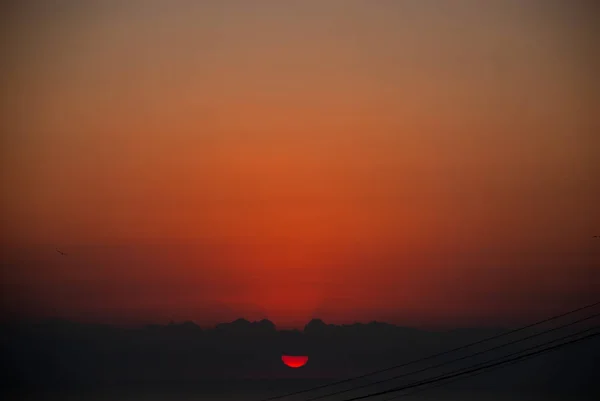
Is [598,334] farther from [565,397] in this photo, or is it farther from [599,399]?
[565,397]

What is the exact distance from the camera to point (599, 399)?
78.1m

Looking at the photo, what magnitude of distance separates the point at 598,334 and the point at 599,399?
52214mm

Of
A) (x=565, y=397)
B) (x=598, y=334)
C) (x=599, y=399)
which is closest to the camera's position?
(x=598, y=334)

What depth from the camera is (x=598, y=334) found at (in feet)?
100

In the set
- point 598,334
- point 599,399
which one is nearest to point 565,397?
point 599,399

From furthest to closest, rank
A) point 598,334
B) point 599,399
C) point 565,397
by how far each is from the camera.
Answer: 1. point 565,397
2. point 599,399
3. point 598,334

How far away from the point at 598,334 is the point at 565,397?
15363cm

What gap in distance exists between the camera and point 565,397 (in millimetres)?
173375

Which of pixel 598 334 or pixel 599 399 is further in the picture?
pixel 599 399

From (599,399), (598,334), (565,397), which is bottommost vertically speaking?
(598,334)

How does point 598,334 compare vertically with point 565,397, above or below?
below

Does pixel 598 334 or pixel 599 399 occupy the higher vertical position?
pixel 599 399

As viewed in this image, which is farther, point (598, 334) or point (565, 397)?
point (565, 397)
